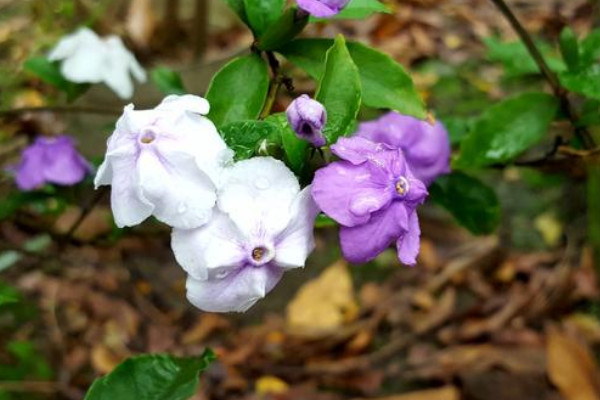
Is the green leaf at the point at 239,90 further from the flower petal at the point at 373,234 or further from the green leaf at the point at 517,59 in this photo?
the green leaf at the point at 517,59

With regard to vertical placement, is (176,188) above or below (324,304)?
above

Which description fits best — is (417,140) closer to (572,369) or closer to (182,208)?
(182,208)

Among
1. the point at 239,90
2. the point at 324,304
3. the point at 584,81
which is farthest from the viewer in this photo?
the point at 324,304

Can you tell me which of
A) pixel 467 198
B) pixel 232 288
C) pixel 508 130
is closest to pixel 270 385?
pixel 467 198

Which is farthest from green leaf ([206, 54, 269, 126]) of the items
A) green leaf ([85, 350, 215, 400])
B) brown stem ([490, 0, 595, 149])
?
brown stem ([490, 0, 595, 149])

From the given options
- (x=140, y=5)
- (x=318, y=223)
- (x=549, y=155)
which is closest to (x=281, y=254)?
(x=318, y=223)

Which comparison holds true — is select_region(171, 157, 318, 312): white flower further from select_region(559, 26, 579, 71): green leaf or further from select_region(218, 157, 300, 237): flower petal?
select_region(559, 26, 579, 71): green leaf
